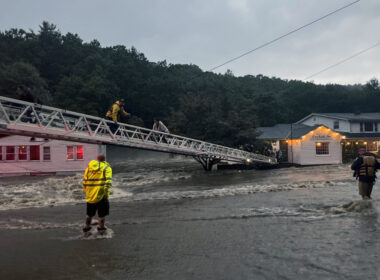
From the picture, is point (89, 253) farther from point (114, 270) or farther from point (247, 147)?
point (247, 147)

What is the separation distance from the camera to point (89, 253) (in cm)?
604

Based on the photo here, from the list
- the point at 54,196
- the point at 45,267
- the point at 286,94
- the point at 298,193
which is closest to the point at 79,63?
the point at 286,94

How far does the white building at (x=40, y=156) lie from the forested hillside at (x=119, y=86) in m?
20.2

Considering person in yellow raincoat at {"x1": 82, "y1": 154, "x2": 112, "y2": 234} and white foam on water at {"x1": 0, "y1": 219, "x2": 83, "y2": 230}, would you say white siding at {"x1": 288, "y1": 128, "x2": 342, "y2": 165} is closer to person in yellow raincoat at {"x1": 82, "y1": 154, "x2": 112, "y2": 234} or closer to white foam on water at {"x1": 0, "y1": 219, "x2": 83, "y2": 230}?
white foam on water at {"x1": 0, "y1": 219, "x2": 83, "y2": 230}

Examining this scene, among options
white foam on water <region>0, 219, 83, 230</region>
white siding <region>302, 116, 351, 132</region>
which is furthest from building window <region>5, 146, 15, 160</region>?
white siding <region>302, 116, 351, 132</region>

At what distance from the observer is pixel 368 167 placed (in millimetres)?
10289

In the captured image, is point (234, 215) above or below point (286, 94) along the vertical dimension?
below

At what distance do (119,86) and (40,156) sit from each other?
160 feet

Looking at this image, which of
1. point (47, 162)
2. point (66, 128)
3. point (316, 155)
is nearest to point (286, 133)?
point (316, 155)

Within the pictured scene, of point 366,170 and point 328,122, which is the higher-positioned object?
point 328,122

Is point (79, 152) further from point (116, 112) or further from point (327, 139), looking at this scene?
point (327, 139)

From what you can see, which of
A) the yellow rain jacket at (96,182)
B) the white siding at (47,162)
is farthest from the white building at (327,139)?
the yellow rain jacket at (96,182)

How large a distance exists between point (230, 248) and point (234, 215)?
10.6 feet

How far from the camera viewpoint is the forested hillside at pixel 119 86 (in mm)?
57969
